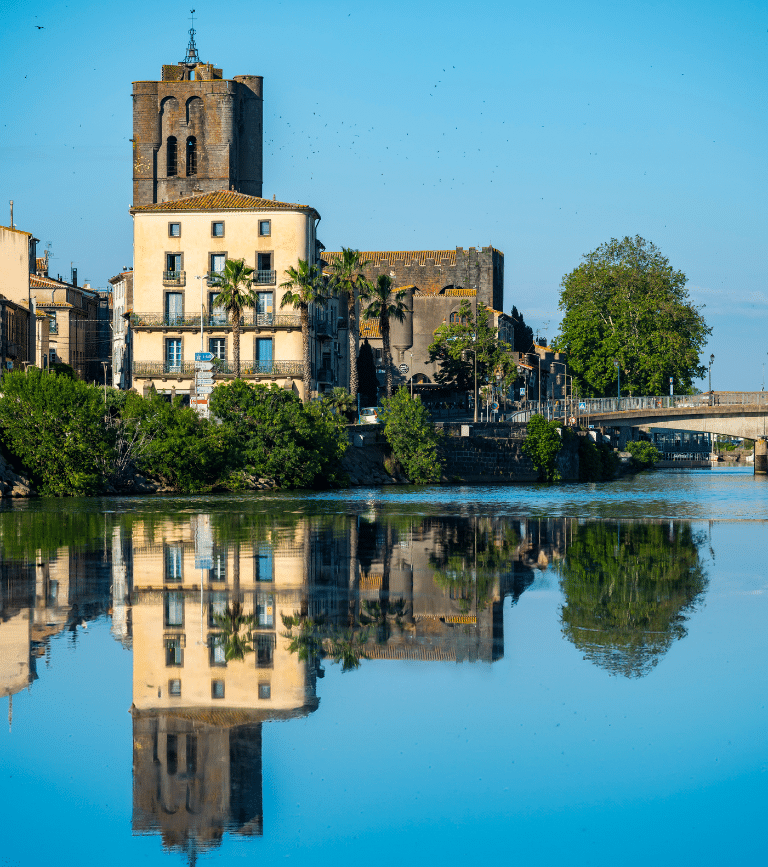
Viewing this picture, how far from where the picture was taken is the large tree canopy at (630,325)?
326 feet

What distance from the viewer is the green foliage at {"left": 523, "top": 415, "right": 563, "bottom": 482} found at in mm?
79000

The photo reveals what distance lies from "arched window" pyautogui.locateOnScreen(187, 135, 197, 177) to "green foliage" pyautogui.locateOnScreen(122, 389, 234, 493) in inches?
1722

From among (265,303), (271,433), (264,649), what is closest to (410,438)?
(265,303)

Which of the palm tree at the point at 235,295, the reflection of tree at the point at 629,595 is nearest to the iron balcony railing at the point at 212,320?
the palm tree at the point at 235,295

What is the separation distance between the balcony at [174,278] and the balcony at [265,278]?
4681 millimetres

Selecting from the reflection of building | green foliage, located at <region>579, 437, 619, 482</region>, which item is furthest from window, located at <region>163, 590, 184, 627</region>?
green foliage, located at <region>579, 437, 619, 482</region>

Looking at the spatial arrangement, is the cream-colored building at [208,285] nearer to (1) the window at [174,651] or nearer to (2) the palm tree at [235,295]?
(2) the palm tree at [235,295]

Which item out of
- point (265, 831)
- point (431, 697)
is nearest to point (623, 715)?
point (431, 697)

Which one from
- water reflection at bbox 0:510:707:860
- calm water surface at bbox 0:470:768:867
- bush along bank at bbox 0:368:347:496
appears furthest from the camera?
bush along bank at bbox 0:368:347:496

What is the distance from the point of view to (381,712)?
10234mm

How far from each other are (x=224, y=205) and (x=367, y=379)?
103ft

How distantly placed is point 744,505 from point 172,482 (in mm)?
25399

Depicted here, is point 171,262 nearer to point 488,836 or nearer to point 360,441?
point 360,441

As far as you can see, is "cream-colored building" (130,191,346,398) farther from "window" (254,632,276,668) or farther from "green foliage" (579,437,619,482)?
"window" (254,632,276,668)
